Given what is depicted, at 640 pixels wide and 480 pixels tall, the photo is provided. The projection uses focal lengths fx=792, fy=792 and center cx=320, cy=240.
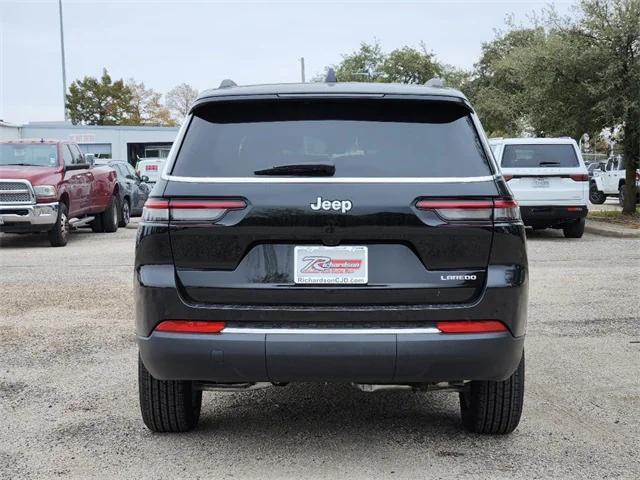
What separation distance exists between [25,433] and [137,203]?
16.9 m

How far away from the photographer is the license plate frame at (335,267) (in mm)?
3561

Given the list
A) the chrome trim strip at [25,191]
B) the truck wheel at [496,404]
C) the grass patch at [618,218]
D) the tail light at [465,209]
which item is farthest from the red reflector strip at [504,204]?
the grass patch at [618,218]

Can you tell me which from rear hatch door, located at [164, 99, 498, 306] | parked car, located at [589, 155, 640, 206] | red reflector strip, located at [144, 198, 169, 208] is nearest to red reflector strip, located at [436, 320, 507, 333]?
rear hatch door, located at [164, 99, 498, 306]

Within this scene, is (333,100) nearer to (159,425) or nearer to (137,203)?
(159,425)

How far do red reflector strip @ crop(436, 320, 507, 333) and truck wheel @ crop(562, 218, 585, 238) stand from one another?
1207 cm

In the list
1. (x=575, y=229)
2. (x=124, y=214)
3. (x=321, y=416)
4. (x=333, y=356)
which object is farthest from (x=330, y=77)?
(x=124, y=214)

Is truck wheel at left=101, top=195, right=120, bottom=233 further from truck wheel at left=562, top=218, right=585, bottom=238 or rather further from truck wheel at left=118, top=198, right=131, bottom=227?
truck wheel at left=562, top=218, right=585, bottom=238

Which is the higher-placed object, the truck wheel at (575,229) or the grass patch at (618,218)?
the truck wheel at (575,229)

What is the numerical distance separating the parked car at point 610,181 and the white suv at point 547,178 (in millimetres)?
11608

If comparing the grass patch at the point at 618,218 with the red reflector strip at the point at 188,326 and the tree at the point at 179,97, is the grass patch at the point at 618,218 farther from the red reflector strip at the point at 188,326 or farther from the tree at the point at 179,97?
the tree at the point at 179,97

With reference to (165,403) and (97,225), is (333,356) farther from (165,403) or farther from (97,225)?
(97,225)

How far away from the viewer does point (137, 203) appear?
21.0 m

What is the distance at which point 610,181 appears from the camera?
1040 inches

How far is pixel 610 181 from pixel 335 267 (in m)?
24.9
